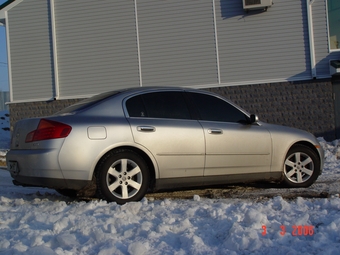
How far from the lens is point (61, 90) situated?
15.1 metres

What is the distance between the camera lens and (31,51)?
1530 centimetres

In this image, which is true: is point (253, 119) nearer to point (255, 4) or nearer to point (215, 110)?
point (215, 110)

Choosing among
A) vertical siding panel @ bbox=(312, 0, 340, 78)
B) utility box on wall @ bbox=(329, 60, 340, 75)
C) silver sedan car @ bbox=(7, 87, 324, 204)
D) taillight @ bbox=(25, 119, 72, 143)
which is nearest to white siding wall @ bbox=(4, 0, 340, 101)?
vertical siding panel @ bbox=(312, 0, 340, 78)

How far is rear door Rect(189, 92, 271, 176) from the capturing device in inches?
236

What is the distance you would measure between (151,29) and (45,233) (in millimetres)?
11097

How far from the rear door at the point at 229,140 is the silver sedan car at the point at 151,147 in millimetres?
13

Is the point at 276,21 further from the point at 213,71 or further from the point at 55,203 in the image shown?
the point at 55,203

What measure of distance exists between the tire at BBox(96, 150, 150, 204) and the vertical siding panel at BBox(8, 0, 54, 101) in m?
10.5

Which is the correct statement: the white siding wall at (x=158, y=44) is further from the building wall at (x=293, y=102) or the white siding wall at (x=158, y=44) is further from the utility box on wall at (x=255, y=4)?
the utility box on wall at (x=255, y=4)

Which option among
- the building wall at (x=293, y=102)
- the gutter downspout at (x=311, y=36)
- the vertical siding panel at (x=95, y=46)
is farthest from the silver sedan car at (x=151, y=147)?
the vertical siding panel at (x=95, y=46)

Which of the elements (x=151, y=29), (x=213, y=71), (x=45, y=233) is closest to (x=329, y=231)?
(x=45, y=233)

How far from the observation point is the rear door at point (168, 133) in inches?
220
